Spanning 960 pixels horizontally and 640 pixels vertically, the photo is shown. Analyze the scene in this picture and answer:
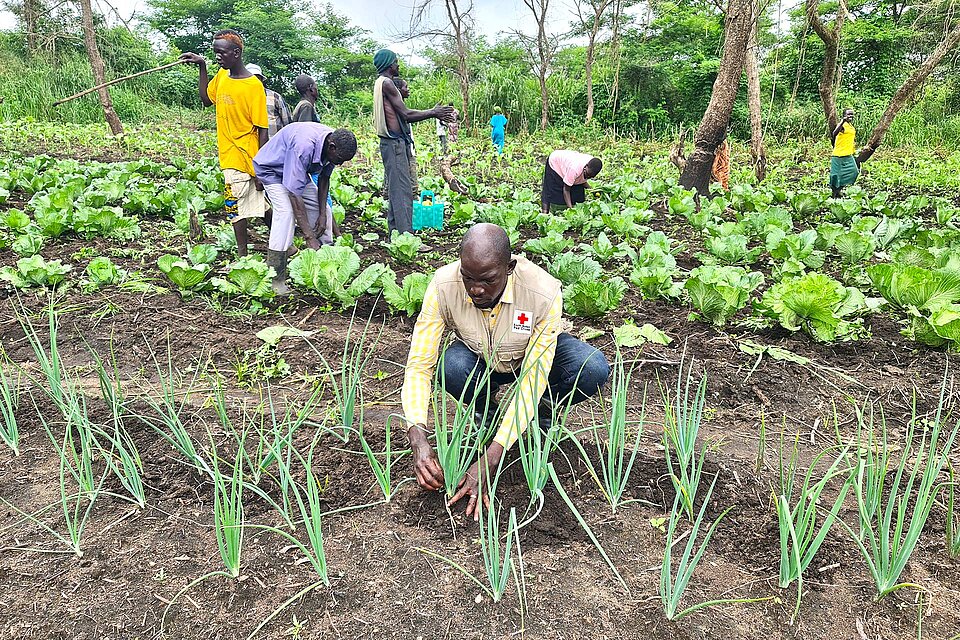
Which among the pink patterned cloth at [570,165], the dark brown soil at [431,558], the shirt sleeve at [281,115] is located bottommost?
the dark brown soil at [431,558]

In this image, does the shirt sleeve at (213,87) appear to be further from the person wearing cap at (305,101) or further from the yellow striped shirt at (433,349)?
the yellow striped shirt at (433,349)

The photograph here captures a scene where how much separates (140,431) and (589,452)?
1.78m

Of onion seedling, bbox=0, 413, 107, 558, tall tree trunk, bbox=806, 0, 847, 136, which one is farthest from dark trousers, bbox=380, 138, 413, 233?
tall tree trunk, bbox=806, 0, 847, 136

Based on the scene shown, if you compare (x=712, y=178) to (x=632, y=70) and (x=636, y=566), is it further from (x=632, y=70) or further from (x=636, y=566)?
(x=632, y=70)

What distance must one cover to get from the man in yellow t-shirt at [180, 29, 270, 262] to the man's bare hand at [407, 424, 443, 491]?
3266 millimetres

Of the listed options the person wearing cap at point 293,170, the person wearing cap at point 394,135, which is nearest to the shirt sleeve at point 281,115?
the person wearing cap at point 394,135

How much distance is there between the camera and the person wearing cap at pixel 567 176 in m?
6.69

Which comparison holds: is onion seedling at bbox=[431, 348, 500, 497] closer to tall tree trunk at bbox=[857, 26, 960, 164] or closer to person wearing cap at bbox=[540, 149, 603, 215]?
person wearing cap at bbox=[540, 149, 603, 215]

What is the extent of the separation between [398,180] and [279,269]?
180 centimetres

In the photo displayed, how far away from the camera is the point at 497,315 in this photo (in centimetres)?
238

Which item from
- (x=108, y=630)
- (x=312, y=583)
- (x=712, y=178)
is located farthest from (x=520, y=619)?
(x=712, y=178)

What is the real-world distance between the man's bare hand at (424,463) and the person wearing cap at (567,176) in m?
4.85

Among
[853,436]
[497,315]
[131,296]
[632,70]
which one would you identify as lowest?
[853,436]

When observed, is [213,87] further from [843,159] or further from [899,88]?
[899,88]
